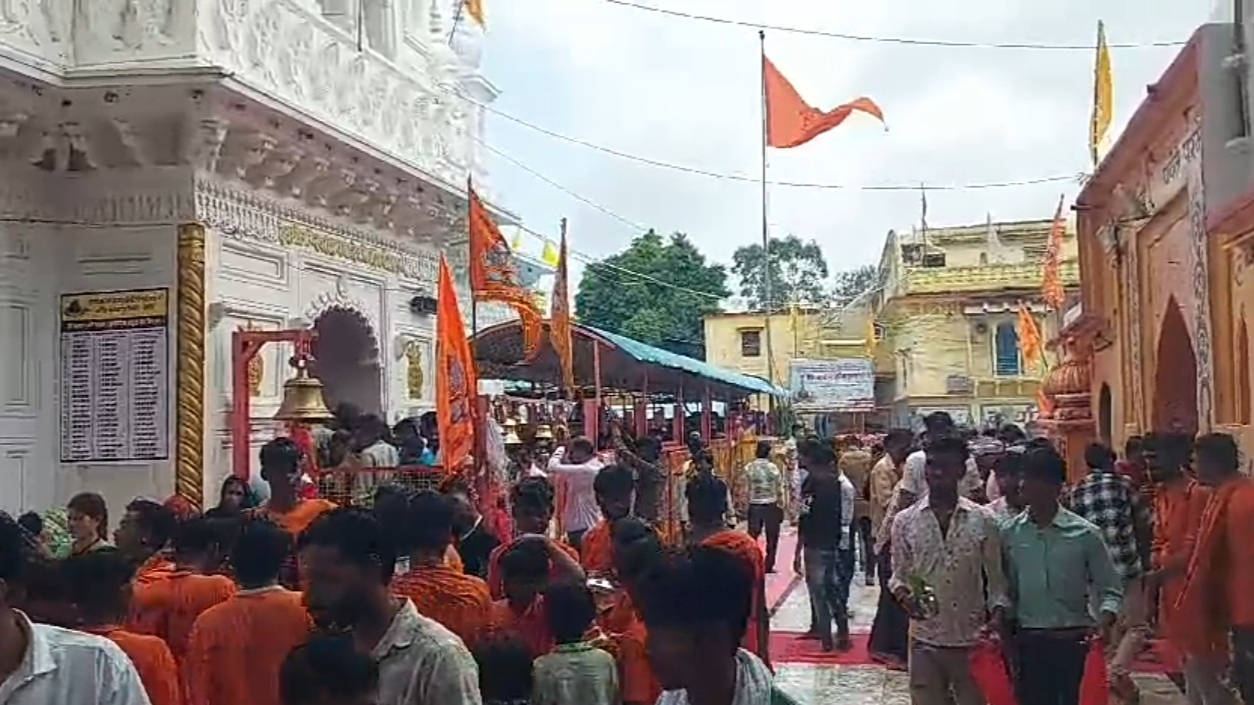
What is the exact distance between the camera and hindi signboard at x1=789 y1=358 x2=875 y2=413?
36969 millimetres

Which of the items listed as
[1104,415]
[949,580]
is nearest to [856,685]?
[949,580]

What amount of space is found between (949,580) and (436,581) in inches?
107

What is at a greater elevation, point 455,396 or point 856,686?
point 455,396

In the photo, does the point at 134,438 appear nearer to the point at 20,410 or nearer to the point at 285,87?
the point at 20,410

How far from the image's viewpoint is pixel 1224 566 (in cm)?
680

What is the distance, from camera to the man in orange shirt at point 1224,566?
6688mm

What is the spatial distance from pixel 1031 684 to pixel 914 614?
1.91 feet

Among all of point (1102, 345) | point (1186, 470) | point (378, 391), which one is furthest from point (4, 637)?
point (1102, 345)

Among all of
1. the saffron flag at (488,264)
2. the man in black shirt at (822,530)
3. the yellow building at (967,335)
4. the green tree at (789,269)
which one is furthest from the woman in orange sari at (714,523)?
the green tree at (789,269)

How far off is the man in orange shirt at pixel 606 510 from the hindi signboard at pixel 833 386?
1180 inches

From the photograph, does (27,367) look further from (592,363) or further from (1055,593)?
(592,363)

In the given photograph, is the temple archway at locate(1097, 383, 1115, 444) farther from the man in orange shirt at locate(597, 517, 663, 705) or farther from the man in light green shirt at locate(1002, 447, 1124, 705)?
the man in orange shirt at locate(597, 517, 663, 705)

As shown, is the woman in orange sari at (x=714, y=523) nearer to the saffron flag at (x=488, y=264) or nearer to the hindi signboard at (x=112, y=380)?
the saffron flag at (x=488, y=264)

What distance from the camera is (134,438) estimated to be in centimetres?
1196
